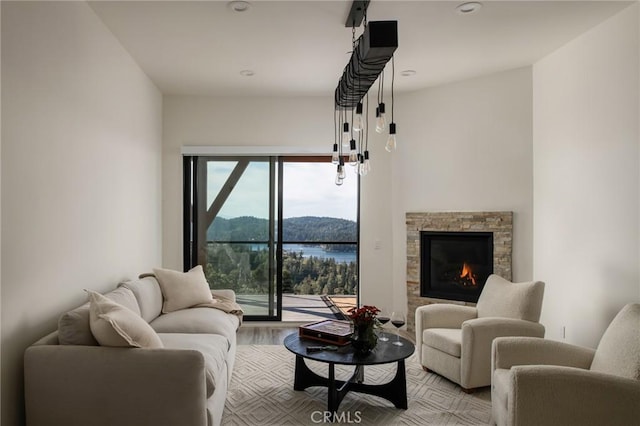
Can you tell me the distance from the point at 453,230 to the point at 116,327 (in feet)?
11.8

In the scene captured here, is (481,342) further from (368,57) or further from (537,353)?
(368,57)

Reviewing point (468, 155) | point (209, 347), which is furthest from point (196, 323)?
point (468, 155)

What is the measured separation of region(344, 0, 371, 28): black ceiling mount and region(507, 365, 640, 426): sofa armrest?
7.98ft

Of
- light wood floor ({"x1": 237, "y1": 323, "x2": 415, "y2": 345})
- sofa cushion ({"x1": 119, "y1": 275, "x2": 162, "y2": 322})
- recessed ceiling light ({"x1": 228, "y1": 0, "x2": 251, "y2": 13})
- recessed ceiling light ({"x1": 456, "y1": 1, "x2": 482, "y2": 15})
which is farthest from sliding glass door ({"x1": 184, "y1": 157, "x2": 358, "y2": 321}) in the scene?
recessed ceiling light ({"x1": 456, "y1": 1, "x2": 482, "y2": 15})

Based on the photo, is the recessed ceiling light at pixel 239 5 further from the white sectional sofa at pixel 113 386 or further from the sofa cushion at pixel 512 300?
the sofa cushion at pixel 512 300

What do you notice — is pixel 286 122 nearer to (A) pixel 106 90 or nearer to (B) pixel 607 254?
(A) pixel 106 90

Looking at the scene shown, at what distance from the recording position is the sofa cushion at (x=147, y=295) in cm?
346

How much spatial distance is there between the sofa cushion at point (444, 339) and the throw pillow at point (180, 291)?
1920 mm

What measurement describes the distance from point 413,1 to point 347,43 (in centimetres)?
83

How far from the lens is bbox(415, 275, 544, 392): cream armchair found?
336cm

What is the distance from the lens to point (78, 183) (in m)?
3.08

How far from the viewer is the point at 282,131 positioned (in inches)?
217

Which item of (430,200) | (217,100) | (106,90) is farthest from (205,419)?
(217,100)

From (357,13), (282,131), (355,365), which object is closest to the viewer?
(355,365)
